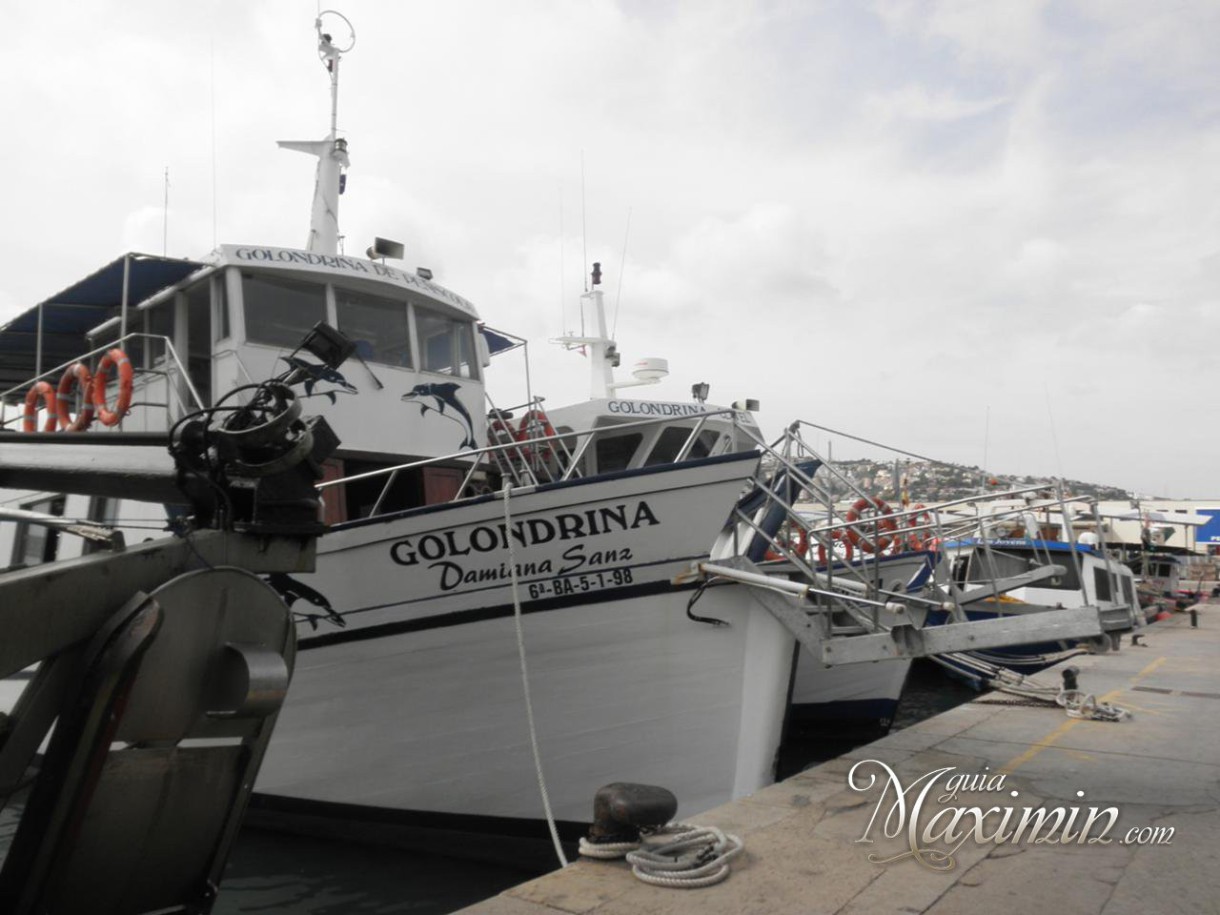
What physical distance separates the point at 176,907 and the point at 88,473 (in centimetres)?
185

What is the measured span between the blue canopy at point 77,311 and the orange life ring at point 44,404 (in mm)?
1042

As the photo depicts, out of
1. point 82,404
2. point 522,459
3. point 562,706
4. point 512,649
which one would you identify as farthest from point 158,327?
point 562,706

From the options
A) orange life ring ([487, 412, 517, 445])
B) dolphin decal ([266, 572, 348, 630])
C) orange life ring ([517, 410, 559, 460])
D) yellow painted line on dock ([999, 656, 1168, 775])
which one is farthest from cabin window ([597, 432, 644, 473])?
yellow painted line on dock ([999, 656, 1168, 775])

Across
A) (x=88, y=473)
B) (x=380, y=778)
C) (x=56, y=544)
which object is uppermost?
(x=88, y=473)

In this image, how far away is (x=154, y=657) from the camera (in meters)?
3.50

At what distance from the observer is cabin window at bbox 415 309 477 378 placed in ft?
29.8

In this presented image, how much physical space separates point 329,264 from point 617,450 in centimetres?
488

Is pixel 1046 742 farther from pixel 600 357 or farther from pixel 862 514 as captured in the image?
pixel 600 357

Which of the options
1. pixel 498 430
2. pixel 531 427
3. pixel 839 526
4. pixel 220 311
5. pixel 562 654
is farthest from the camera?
pixel 498 430

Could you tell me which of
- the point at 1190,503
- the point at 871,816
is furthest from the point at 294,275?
the point at 1190,503

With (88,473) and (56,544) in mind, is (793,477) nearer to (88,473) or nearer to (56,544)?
(88,473)

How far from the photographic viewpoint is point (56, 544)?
281 inches

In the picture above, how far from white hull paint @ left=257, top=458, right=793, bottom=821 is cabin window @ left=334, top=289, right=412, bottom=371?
257 cm

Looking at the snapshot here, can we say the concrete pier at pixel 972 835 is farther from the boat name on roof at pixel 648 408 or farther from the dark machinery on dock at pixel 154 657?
the boat name on roof at pixel 648 408
